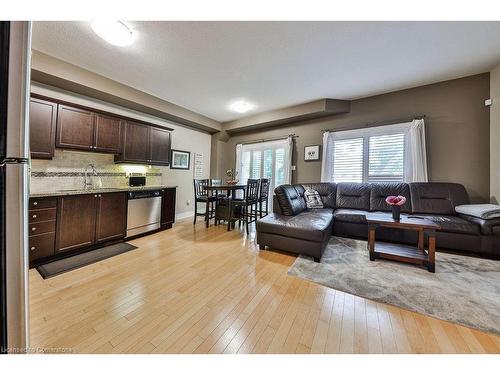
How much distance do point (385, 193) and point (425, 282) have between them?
6.01 ft

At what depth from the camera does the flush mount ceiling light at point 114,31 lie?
184 centimetres

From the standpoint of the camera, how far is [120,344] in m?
1.12

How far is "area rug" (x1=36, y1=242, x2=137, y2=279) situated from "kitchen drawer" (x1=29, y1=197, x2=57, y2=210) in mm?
668

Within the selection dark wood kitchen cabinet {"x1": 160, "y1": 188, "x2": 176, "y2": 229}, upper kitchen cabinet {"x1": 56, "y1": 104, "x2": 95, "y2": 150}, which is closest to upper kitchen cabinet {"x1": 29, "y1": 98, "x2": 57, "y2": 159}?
upper kitchen cabinet {"x1": 56, "y1": 104, "x2": 95, "y2": 150}

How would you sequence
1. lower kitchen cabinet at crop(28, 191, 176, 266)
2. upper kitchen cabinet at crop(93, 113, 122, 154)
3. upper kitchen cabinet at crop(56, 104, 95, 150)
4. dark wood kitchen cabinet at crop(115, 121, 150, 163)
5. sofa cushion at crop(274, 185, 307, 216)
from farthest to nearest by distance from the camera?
dark wood kitchen cabinet at crop(115, 121, 150, 163), sofa cushion at crop(274, 185, 307, 216), upper kitchen cabinet at crop(93, 113, 122, 154), upper kitchen cabinet at crop(56, 104, 95, 150), lower kitchen cabinet at crop(28, 191, 176, 266)

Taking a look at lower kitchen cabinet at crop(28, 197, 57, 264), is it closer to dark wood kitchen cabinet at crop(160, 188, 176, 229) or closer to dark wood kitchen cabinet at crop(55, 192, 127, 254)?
dark wood kitchen cabinet at crop(55, 192, 127, 254)

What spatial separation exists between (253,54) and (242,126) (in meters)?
2.54

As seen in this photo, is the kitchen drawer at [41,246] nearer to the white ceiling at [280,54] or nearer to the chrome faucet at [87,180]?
the chrome faucet at [87,180]

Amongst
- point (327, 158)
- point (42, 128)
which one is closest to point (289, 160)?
point (327, 158)

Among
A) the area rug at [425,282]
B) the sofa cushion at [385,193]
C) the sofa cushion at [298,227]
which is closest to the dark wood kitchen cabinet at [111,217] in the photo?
the sofa cushion at [298,227]

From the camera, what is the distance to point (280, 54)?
2.37 meters

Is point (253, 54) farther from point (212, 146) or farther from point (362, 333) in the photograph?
point (212, 146)

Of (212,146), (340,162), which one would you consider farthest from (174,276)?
(212,146)

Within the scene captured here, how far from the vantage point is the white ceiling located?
1951 millimetres
